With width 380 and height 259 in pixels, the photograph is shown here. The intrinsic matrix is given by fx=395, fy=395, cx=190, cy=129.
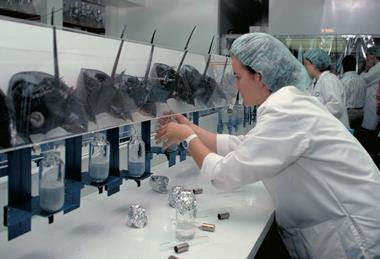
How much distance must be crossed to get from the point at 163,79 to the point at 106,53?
0.33 meters

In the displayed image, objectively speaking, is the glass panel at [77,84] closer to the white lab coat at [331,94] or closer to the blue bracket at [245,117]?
the blue bracket at [245,117]

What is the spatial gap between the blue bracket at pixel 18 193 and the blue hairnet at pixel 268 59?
80 cm

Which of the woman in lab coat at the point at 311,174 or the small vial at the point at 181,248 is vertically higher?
the woman in lab coat at the point at 311,174

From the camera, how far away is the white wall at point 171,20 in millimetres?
3844

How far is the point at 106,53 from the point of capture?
4.01 ft

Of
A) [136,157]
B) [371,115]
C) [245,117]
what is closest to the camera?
[136,157]

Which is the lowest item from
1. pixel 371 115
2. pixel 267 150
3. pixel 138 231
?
pixel 138 231

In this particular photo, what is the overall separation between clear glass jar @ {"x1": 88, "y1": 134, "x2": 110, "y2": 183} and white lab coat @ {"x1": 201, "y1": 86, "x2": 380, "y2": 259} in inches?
14.3

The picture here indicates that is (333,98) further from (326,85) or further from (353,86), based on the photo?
(353,86)

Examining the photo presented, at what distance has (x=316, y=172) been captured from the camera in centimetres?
126

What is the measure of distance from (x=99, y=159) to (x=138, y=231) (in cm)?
26

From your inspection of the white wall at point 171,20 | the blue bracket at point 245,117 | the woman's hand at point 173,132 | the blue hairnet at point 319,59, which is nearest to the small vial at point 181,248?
the woman's hand at point 173,132

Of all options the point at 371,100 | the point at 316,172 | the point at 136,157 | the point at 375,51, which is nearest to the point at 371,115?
the point at 371,100

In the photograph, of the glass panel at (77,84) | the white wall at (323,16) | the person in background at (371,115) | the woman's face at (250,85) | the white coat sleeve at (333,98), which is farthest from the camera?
the person in background at (371,115)
